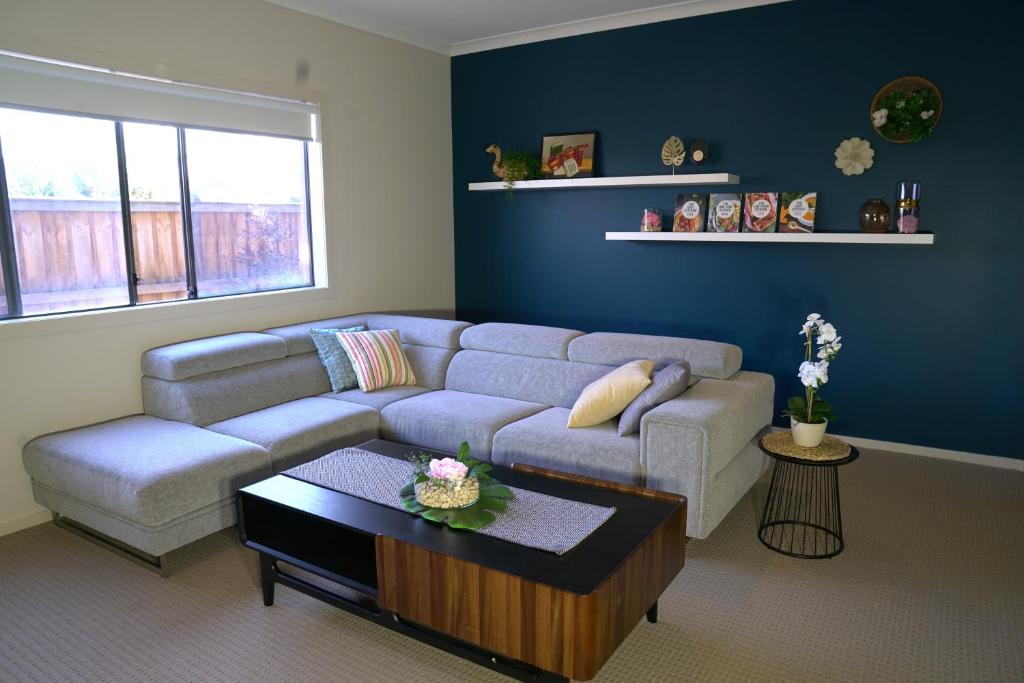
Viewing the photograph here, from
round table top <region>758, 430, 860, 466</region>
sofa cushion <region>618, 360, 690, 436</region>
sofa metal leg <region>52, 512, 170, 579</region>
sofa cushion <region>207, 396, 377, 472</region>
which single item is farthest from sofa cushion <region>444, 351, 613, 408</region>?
sofa metal leg <region>52, 512, 170, 579</region>

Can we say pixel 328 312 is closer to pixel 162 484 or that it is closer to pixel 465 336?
pixel 465 336

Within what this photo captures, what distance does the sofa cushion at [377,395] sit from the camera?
12.8 feet

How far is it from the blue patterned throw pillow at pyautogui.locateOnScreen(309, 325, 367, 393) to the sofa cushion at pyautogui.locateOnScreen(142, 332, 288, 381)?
0.74 feet

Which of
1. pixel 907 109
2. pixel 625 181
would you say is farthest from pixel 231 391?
pixel 907 109

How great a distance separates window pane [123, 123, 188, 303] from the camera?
12.3ft

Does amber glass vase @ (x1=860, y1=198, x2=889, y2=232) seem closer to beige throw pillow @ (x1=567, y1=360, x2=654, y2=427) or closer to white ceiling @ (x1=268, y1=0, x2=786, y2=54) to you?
white ceiling @ (x1=268, y1=0, x2=786, y2=54)

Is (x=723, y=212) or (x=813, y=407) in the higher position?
(x=723, y=212)

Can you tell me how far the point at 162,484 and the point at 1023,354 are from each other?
14.1ft

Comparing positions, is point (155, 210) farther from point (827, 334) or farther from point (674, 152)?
point (827, 334)

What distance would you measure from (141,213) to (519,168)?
2.51 meters

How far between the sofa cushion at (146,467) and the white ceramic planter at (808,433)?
2320 millimetres

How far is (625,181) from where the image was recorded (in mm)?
4711

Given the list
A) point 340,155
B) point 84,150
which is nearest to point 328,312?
point 340,155

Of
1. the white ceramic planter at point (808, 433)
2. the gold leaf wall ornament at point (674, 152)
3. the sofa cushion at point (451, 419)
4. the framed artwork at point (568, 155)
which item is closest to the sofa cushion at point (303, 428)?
the sofa cushion at point (451, 419)
